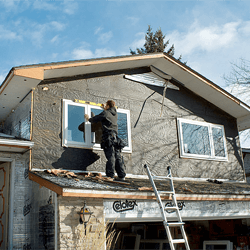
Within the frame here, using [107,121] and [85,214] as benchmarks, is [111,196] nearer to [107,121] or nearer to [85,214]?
[85,214]

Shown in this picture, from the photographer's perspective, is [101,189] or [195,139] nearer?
[101,189]

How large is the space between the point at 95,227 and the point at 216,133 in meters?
6.19

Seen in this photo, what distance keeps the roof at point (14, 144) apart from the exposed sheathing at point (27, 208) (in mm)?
177

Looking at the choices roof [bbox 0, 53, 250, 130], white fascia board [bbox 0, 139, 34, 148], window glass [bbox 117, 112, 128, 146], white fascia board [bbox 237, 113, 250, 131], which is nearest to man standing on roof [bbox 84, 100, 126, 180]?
window glass [bbox 117, 112, 128, 146]

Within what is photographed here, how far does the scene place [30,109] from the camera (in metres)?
7.73

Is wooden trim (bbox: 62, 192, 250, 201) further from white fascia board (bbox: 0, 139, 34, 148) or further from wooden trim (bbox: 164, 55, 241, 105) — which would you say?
wooden trim (bbox: 164, 55, 241, 105)

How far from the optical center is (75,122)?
818 cm

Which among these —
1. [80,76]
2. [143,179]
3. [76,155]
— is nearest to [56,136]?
[76,155]

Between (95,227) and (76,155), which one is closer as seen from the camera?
(95,227)

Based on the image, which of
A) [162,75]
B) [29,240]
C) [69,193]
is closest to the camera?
[69,193]

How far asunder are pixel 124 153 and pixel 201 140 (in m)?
2.90

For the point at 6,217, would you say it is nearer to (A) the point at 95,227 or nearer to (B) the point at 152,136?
(A) the point at 95,227

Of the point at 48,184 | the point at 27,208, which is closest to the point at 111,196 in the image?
the point at 48,184

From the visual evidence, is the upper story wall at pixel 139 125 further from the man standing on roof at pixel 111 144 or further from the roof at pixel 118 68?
the man standing on roof at pixel 111 144
